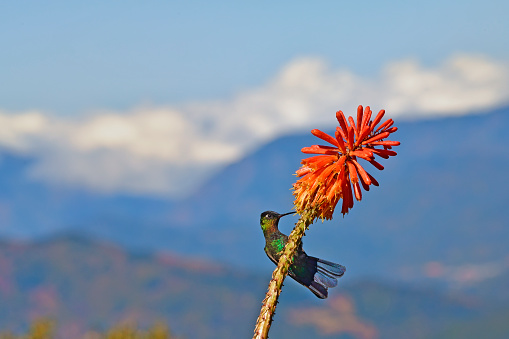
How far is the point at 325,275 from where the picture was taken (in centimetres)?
644

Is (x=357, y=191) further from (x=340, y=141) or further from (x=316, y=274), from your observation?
→ (x=316, y=274)

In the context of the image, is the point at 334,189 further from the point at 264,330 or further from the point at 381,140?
the point at 264,330

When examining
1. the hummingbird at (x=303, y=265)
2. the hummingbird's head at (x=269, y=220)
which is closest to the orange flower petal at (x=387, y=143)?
the hummingbird at (x=303, y=265)

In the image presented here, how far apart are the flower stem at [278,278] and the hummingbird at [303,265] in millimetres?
79

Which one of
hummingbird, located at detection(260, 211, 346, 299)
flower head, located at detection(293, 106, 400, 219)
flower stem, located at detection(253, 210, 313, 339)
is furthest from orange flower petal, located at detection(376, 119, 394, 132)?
hummingbird, located at detection(260, 211, 346, 299)

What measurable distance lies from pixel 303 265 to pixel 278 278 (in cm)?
48

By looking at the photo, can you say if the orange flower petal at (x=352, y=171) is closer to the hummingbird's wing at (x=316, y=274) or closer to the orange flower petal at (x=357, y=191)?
the orange flower petal at (x=357, y=191)

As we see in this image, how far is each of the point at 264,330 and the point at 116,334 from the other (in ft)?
176

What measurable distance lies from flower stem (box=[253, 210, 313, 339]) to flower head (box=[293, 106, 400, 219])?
20cm

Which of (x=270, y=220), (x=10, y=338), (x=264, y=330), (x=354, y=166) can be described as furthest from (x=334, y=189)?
(x=10, y=338)

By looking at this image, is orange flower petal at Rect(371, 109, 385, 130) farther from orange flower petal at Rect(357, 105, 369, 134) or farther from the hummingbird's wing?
the hummingbird's wing

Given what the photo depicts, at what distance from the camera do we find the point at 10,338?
5450cm

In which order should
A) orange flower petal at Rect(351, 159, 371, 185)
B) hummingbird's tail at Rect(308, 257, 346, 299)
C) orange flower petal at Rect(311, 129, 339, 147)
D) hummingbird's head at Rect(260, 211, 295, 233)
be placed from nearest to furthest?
orange flower petal at Rect(311, 129, 339, 147), orange flower petal at Rect(351, 159, 371, 185), hummingbird's tail at Rect(308, 257, 346, 299), hummingbird's head at Rect(260, 211, 295, 233)

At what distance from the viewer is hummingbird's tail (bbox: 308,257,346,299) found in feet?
20.6
